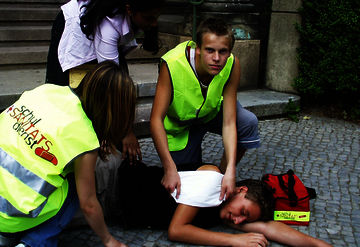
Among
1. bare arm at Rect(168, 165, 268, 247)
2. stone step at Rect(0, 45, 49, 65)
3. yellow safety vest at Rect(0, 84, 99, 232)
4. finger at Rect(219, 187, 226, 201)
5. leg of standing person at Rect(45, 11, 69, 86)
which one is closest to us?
yellow safety vest at Rect(0, 84, 99, 232)

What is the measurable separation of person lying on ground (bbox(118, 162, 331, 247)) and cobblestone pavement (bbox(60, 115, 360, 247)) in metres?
0.10

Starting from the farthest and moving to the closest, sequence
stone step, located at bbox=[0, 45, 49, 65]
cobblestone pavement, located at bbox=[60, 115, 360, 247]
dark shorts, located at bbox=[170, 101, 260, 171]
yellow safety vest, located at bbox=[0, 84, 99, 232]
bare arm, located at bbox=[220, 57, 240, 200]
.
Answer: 1. stone step, located at bbox=[0, 45, 49, 65]
2. dark shorts, located at bbox=[170, 101, 260, 171]
3. bare arm, located at bbox=[220, 57, 240, 200]
4. cobblestone pavement, located at bbox=[60, 115, 360, 247]
5. yellow safety vest, located at bbox=[0, 84, 99, 232]

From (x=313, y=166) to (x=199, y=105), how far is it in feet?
4.69

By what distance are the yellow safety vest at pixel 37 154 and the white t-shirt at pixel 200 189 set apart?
754mm

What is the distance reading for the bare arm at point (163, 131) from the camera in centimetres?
265

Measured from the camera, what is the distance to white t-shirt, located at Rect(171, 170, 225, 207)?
102 inches

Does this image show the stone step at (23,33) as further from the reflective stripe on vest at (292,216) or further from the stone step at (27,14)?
the reflective stripe on vest at (292,216)

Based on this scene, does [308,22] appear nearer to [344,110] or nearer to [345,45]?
[345,45]

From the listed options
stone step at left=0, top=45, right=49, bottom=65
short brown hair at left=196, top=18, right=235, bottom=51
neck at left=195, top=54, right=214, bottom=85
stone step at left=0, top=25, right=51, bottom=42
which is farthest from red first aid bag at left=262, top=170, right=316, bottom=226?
stone step at left=0, top=25, right=51, bottom=42

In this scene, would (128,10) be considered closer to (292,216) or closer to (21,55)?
(292,216)

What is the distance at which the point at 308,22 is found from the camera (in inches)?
205

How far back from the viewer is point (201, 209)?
9.13 feet

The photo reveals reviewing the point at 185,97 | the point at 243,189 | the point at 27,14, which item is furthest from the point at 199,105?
the point at 27,14

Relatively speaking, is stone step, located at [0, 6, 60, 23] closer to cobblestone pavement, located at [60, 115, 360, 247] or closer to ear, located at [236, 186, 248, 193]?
cobblestone pavement, located at [60, 115, 360, 247]
